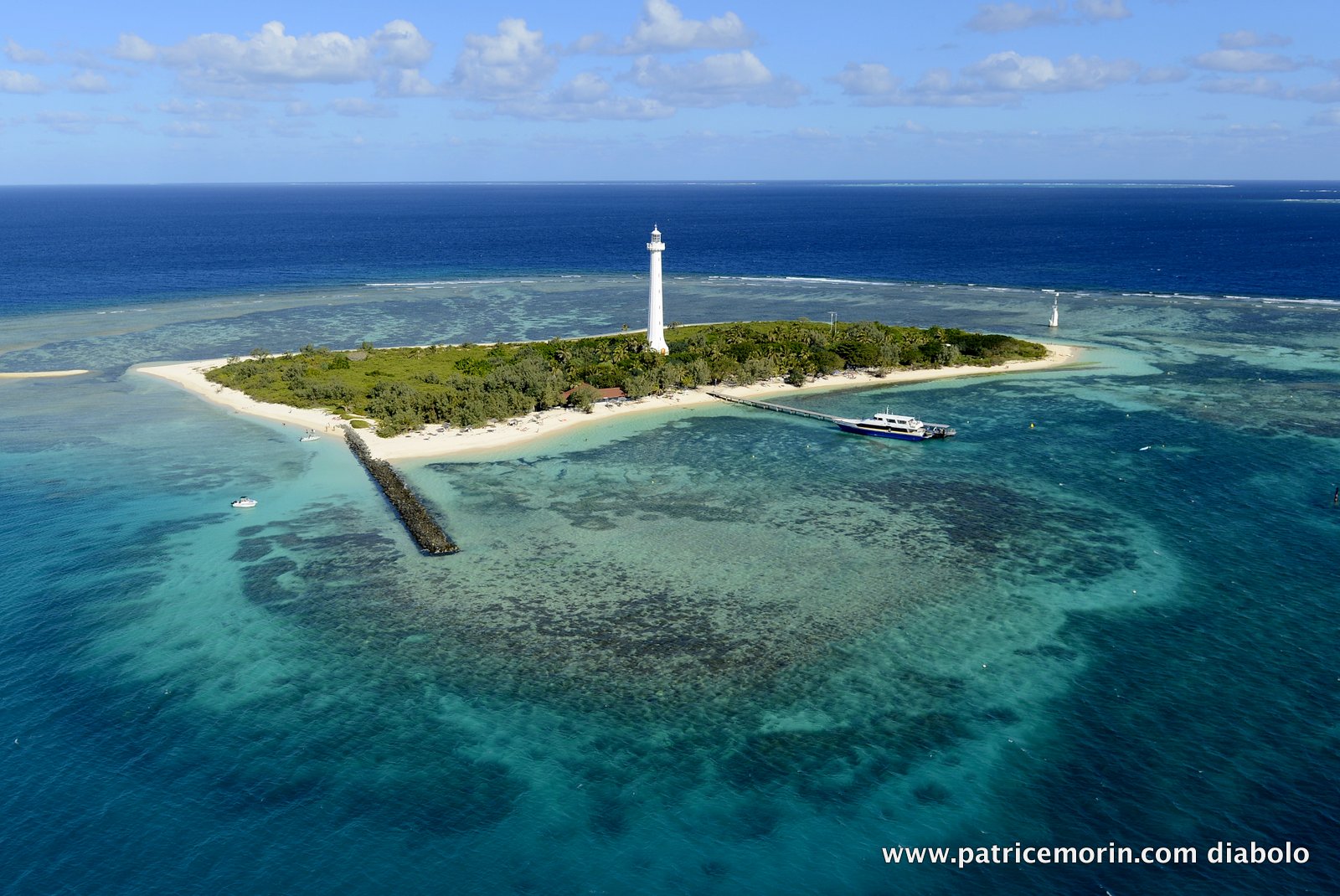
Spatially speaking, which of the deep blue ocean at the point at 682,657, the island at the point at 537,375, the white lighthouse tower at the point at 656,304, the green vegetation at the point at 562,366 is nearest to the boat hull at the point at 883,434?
the deep blue ocean at the point at 682,657

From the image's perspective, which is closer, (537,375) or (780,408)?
(780,408)

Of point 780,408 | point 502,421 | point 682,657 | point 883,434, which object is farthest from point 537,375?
point 682,657

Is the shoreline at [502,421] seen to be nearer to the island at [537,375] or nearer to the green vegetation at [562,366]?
the island at [537,375]

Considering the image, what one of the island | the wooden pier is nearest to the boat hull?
the wooden pier

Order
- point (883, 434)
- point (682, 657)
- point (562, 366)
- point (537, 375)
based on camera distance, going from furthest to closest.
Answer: point (562, 366) < point (537, 375) < point (883, 434) < point (682, 657)

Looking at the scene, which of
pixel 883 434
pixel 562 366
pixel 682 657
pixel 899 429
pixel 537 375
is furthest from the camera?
pixel 562 366

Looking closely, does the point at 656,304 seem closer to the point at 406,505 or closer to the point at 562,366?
the point at 562,366

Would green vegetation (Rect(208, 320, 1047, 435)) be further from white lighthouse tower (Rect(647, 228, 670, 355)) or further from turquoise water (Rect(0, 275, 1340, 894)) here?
turquoise water (Rect(0, 275, 1340, 894))
